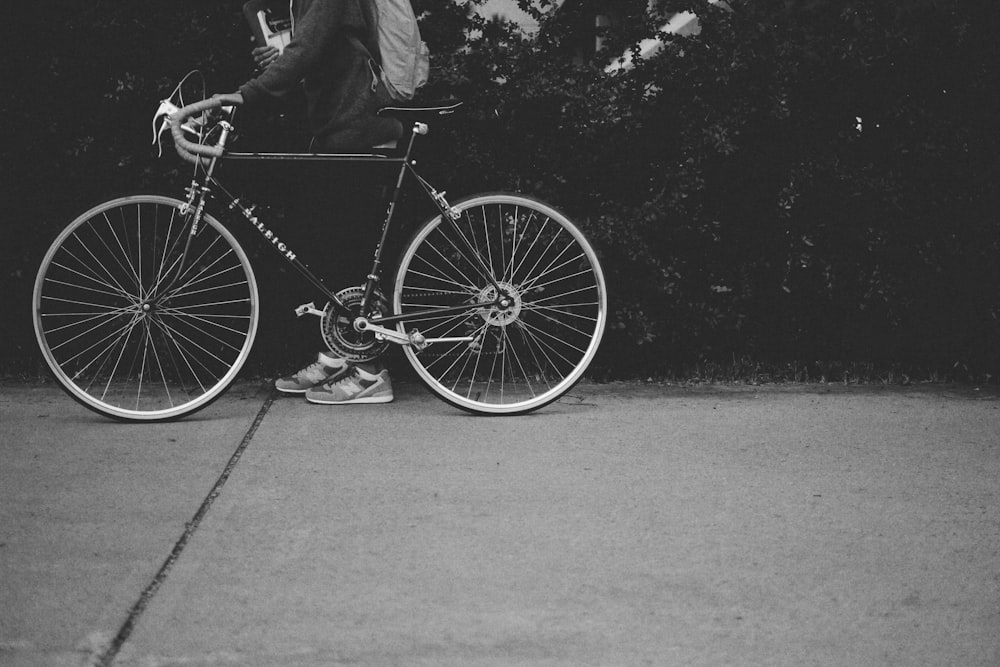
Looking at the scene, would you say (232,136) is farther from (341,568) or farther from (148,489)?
(341,568)

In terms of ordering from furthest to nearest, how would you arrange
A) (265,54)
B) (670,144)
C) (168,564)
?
1. (670,144)
2. (265,54)
3. (168,564)

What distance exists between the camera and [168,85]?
5.03 m

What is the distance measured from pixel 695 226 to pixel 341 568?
104 inches

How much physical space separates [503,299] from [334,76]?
1040 mm

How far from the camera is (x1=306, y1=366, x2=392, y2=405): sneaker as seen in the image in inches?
192

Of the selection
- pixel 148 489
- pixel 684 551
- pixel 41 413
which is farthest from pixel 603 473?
pixel 41 413

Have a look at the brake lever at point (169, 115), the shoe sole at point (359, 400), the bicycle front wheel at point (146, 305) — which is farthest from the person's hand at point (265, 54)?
the shoe sole at point (359, 400)

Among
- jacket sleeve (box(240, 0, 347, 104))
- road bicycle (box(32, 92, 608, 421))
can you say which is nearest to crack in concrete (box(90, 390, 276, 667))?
road bicycle (box(32, 92, 608, 421))

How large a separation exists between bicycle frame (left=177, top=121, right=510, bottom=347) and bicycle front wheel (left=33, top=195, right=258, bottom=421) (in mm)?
112

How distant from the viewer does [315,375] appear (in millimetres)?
4957

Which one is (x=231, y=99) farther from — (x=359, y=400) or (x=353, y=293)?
(x=359, y=400)

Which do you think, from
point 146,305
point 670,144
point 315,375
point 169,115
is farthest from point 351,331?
point 670,144

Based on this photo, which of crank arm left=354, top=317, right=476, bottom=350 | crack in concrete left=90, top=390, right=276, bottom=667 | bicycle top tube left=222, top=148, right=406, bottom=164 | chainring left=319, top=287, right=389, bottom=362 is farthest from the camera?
chainring left=319, top=287, right=389, bottom=362

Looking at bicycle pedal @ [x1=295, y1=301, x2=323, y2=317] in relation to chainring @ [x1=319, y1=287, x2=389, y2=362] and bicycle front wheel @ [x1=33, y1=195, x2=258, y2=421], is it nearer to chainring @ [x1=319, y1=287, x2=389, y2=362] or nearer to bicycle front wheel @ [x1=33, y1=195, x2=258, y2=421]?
chainring @ [x1=319, y1=287, x2=389, y2=362]
